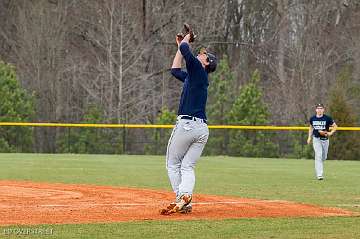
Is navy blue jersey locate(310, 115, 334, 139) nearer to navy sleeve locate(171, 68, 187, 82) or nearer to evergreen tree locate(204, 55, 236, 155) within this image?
navy sleeve locate(171, 68, 187, 82)

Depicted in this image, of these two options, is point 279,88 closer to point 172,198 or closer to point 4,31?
point 4,31

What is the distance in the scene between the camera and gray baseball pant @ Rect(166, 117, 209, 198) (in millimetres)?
11148

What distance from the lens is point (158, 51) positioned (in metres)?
50.4

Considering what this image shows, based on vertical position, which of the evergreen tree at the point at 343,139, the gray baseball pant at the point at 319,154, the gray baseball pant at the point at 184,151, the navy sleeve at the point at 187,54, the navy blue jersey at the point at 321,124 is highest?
the navy sleeve at the point at 187,54

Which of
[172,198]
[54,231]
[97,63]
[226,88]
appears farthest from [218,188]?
[97,63]

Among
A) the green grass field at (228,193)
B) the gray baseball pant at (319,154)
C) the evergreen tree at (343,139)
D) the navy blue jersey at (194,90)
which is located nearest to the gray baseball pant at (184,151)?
the navy blue jersey at (194,90)

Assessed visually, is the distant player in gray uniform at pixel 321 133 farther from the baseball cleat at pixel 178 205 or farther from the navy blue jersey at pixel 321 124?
the baseball cleat at pixel 178 205

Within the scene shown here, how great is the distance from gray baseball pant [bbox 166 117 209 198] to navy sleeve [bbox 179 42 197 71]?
766 millimetres

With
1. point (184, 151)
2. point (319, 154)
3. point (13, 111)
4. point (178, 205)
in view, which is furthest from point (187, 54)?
point (13, 111)

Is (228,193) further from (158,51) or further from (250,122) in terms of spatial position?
(158,51)

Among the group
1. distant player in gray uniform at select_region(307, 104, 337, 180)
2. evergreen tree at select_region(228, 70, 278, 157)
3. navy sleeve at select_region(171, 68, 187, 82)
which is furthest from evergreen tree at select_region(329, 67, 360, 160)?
navy sleeve at select_region(171, 68, 187, 82)

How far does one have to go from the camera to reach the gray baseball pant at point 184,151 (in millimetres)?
11148

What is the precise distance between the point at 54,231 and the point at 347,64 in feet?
140

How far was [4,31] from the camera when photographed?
5125cm
